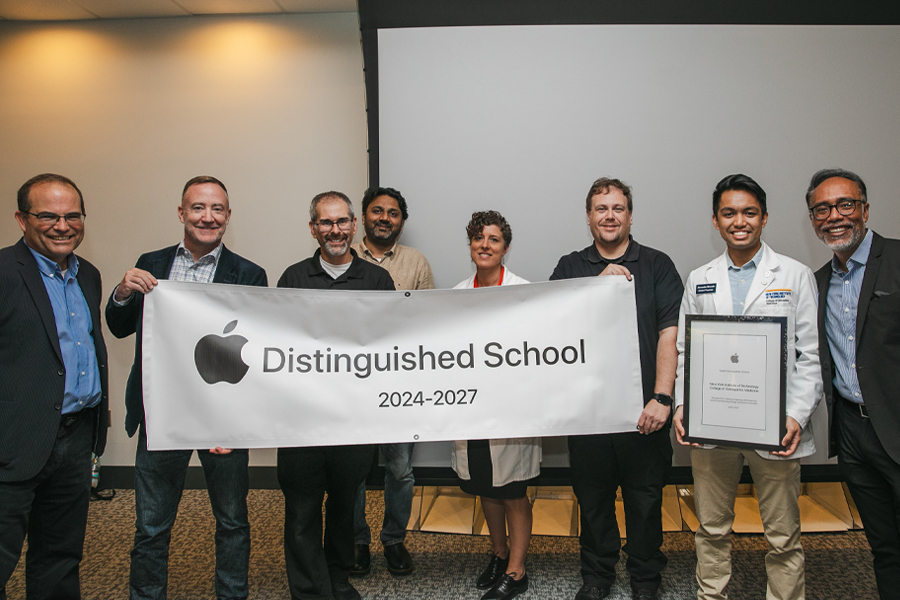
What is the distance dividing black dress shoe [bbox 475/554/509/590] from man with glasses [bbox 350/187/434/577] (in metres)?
0.40

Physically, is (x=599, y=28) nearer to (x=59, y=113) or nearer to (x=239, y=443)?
(x=239, y=443)

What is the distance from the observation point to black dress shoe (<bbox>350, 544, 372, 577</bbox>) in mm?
2693

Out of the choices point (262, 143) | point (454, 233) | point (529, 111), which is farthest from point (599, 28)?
point (262, 143)

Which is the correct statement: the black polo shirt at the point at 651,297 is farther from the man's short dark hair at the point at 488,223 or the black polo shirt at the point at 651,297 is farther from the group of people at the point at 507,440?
the man's short dark hair at the point at 488,223

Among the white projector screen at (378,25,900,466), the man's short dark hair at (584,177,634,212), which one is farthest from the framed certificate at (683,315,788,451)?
the white projector screen at (378,25,900,466)

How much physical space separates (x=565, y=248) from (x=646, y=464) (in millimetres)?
1445

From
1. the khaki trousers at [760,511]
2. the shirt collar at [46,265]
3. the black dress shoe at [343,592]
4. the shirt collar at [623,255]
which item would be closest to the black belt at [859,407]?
the khaki trousers at [760,511]

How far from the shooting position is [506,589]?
95.7 inches

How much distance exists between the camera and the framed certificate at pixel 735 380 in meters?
1.95

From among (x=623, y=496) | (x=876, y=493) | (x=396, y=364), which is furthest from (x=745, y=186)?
(x=396, y=364)

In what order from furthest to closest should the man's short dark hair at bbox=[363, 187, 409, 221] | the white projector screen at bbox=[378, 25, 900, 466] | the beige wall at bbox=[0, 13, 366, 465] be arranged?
the beige wall at bbox=[0, 13, 366, 465]
the white projector screen at bbox=[378, 25, 900, 466]
the man's short dark hair at bbox=[363, 187, 409, 221]

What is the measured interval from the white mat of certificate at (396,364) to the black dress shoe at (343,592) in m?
0.80

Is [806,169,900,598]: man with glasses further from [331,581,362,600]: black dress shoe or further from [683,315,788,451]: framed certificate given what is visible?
[331,581,362,600]: black dress shoe

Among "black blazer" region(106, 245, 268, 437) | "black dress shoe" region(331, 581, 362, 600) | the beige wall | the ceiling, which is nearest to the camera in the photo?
"black blazer" region(106, 245, 268, 437)
